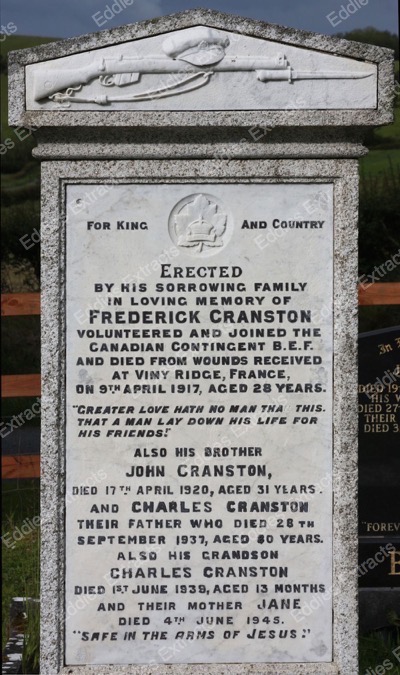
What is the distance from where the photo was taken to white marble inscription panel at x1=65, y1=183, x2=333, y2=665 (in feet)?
11.8

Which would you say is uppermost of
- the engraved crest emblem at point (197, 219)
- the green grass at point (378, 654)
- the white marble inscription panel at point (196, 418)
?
the engraved crest emblem at point (197, 219)

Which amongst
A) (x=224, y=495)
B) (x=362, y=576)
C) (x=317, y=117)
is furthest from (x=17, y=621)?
(x=317, y=117)

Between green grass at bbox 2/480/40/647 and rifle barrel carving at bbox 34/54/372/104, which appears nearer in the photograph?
rifle barrel carving at bbox 34/54/372/104

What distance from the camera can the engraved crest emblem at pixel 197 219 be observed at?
3596mm

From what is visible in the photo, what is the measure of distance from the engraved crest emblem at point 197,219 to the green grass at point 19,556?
2.34 m

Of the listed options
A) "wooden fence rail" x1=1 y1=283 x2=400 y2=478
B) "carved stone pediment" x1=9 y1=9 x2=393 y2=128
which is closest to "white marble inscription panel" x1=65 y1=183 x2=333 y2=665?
"carved stone pediment" x1=9 y1=9 x2=393 y2=128

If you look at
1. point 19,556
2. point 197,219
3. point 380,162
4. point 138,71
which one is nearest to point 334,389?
point 197,219

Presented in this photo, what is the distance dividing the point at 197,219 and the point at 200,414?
2.63ft

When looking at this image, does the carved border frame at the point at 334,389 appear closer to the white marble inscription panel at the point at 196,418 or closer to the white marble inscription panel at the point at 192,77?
the white marble inscription panel at the point at 196,418

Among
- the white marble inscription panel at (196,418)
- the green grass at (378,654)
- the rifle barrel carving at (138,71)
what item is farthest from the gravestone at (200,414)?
the green grass at (378,654)

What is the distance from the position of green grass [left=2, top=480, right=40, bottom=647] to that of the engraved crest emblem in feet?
7.69

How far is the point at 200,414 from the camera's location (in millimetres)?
3598

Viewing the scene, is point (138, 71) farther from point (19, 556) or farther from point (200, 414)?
point (19, 556)

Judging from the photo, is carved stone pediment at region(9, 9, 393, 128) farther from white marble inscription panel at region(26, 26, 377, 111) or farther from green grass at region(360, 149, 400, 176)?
green grass at region(360, 149, 400, 176)
